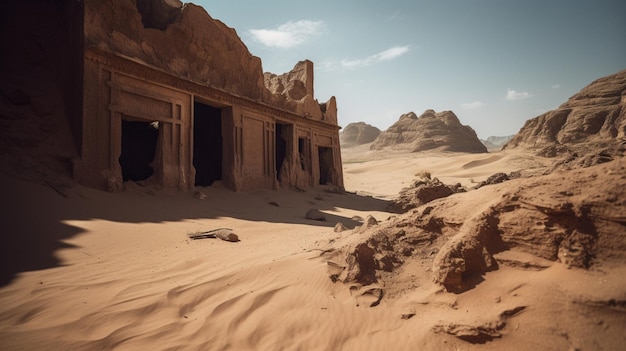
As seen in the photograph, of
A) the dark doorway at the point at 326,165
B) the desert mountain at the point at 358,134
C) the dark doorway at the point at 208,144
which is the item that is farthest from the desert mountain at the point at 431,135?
the dark doorway at the point at 208,144

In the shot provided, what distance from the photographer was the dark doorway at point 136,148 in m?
11.5

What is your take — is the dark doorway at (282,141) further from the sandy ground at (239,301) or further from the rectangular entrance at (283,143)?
the sandy ground at (239,301)

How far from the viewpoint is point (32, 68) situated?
28.6ft

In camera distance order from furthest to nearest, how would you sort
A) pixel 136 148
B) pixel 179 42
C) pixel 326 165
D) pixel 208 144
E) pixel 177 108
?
pixel 326 165
pixel 208 144
pixel 136 148
pixel 179 42
pixel 177 108

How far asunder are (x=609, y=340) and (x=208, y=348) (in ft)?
7.74

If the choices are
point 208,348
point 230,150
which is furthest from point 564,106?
point 208,348

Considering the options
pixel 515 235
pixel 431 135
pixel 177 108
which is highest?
pixel 431 135

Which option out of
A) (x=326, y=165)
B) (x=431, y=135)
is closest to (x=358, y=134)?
(x=431, y=135)

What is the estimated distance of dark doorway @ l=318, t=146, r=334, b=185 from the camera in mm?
17375

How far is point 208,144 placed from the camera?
42.5ft

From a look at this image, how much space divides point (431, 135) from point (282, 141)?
45.2 meters

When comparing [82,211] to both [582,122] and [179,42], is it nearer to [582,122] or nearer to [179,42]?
[179,42]

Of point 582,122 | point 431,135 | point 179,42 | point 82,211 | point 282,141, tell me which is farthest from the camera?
point 431,135

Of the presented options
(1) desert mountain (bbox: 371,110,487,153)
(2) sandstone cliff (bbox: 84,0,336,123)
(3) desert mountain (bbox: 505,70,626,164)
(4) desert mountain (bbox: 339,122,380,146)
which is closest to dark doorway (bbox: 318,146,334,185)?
(2) sandstone cliff (bbox: 84,0,336,123)
